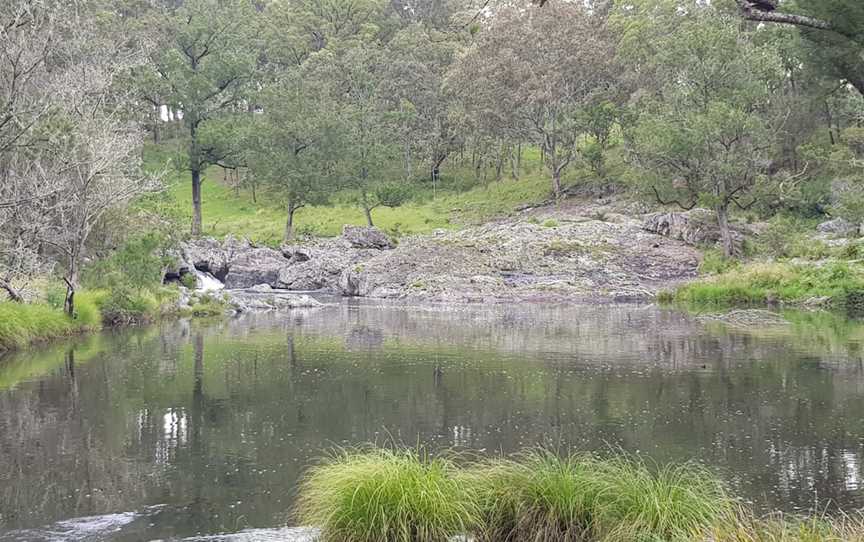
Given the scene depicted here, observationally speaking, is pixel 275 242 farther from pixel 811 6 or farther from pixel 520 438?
pixel 811 6

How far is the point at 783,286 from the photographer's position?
35625mm

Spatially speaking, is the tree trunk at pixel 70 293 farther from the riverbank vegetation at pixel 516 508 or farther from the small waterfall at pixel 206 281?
the riverbank vegetation at pixel 516 508

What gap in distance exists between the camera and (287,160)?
62188mm

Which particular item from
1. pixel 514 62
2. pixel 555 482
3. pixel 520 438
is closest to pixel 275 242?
pixel 514 62

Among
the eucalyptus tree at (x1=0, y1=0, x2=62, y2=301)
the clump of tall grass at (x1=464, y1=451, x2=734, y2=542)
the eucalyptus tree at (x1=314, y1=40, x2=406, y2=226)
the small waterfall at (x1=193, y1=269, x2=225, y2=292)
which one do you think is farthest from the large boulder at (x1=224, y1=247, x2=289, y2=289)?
the clump of tall grass at (x1=464, y1=451, x2=734, y2=542)

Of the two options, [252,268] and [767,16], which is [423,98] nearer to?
[252,268]

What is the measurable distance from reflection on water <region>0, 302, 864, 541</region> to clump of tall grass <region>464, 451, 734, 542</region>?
2.50 m

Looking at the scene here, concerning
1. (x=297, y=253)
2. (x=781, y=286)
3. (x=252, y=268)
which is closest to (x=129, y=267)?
(x=252, y=268)

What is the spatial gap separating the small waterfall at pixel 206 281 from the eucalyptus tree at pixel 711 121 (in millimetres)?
26578

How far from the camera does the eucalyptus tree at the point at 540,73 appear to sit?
65188mm

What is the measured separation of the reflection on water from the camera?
10.0 m

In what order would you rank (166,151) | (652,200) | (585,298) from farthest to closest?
1. (166,151)
2. (652,200)
3. (585,298)

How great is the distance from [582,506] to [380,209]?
64356 millimetres

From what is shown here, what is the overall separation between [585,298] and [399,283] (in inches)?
430
